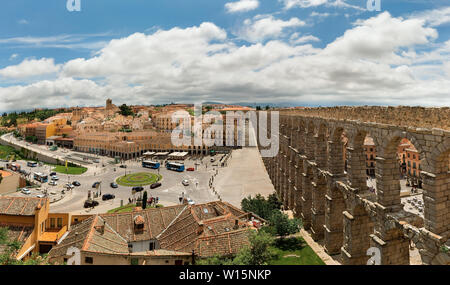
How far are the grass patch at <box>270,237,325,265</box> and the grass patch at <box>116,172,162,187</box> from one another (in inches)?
1594

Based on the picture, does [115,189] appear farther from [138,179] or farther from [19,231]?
[19,231]

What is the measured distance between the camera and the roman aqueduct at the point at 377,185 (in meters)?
11.4

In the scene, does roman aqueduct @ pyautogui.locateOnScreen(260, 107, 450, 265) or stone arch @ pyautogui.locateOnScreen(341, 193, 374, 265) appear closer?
roman aqueduct @ pyautogui.locateOnScreen(260, 107, 450, 265)

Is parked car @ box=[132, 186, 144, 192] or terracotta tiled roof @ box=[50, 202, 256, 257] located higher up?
terracotta tiled roof @ box=[50, 202, 256, 257]

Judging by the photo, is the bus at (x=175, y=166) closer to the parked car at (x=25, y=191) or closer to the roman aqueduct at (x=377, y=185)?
the parked car at (x=25, y=191)

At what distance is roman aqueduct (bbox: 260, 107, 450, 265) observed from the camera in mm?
11367

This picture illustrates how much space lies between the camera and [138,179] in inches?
2457

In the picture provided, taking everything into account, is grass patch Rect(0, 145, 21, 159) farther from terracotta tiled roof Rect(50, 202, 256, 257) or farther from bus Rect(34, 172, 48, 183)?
terracotta tiled roof Rect(50, 202, 256, 257)

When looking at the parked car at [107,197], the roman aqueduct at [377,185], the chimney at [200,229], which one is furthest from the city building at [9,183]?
the roman aqueduct at [377,185]

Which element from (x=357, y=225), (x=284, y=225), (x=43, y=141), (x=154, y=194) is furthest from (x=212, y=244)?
(x=43, y=141)

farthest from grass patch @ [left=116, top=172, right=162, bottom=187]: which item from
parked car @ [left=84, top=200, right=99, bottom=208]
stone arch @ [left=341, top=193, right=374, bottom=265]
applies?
stone arch @ [left=341, top=193, right=374, bottom=265]

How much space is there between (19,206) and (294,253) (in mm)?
29508

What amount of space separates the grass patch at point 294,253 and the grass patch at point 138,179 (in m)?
40.5

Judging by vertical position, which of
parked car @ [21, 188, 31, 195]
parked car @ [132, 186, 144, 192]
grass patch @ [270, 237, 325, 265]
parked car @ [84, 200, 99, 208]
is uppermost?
grass patch @ [270, 237, 325, 265]
